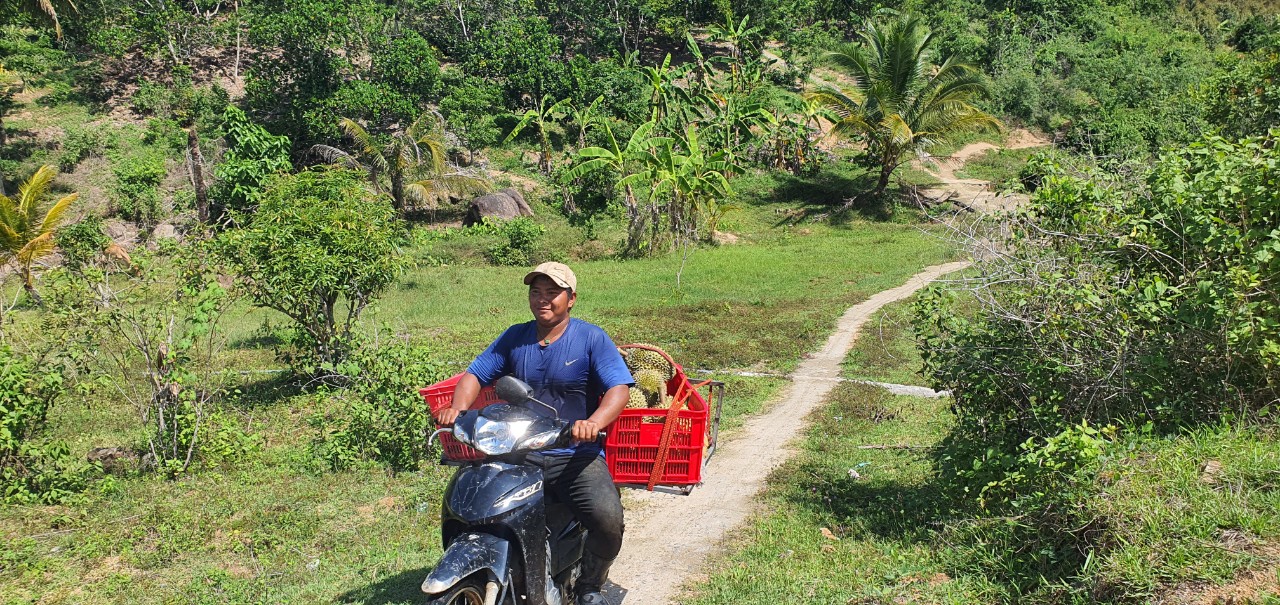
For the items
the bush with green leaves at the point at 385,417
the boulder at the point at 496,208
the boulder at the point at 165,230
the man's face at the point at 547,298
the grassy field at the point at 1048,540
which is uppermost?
the man's face at the point at 547,298

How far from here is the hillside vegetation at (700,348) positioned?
15.3 feet

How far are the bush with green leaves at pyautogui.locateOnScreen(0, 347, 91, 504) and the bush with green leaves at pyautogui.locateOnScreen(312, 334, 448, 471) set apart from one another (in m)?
1.89

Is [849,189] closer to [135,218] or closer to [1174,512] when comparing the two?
[135,218]

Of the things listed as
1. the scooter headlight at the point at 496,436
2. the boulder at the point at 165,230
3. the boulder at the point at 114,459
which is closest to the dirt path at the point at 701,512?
the scooter headlight at the point at 496,436

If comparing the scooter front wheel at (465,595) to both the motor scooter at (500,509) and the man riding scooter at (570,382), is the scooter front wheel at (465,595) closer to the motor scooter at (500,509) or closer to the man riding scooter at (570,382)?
the motor scooter at (500,509)

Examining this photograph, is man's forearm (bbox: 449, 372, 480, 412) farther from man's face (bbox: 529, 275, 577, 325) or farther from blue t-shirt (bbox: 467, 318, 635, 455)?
man's face (bbox: 529, 275, 577, 325)

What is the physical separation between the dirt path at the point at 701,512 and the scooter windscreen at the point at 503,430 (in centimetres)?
174

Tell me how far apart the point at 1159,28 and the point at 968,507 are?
47.2 m

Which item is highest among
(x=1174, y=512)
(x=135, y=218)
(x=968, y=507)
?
(x=1174, y=512)

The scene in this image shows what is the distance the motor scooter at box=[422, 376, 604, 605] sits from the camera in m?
3.41

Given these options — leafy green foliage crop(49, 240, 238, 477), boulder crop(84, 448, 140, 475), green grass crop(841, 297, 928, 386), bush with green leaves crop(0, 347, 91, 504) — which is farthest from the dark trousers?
green grass crop(841, 297, 928, 386)

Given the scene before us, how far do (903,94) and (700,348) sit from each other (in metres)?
16.2

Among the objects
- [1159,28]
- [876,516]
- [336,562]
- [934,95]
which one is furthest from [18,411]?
[1159,28]

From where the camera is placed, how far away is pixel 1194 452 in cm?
454
